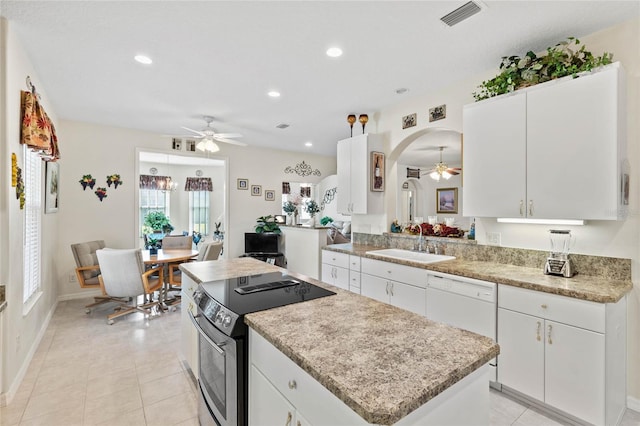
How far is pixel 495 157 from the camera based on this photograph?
99.3 inches

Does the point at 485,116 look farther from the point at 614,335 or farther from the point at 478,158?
the point at 614,335

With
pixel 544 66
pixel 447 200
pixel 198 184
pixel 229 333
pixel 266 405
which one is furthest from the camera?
pixel 198 184

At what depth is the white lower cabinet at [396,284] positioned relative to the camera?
276 cm

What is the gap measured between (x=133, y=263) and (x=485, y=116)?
13.0 feet

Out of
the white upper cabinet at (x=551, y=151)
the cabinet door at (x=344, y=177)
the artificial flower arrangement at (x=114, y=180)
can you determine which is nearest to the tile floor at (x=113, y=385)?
the white upper cabinet at (x=551, y=151)

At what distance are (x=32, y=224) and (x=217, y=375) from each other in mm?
2864

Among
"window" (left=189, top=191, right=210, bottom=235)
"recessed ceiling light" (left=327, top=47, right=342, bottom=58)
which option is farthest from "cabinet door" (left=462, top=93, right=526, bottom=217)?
"window" (left=189, top=191, right=210, bottom=235)

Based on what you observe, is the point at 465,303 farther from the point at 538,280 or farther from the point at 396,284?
the point at 396,284

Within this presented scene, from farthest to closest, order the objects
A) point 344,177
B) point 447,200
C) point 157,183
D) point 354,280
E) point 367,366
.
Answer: point 447,200
point 157,183
point 344,177
point 354,280
point 367,366

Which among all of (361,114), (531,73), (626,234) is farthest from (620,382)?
(361,114)

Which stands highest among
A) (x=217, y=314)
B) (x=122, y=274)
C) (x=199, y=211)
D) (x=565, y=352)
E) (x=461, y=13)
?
(x=461, y=13)

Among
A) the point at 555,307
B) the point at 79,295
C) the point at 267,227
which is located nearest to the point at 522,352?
the point at 555,307

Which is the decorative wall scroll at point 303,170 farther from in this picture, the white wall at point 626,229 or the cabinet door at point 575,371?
the cabinet door at point 575,371

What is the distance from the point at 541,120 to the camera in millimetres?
2250
